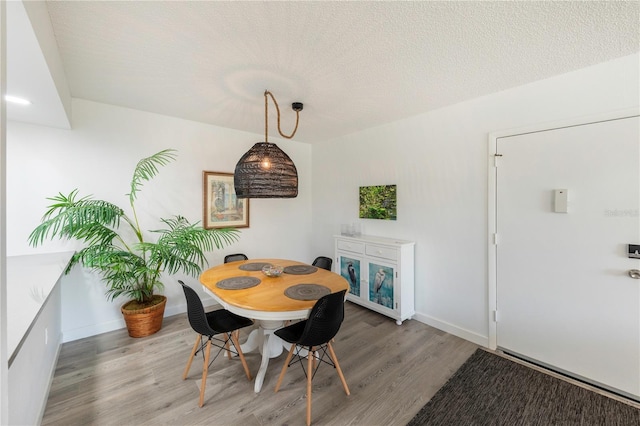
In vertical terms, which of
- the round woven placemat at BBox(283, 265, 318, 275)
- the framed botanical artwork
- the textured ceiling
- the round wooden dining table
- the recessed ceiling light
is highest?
the textured ceiling

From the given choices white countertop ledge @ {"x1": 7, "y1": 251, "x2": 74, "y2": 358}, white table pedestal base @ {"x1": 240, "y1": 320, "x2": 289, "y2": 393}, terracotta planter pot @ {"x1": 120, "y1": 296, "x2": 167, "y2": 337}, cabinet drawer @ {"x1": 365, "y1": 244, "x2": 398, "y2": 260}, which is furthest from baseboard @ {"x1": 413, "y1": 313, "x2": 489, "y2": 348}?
white countertop ledge @ {"x1": 7, "y1": 251, "x2": 74, "y2": 358}

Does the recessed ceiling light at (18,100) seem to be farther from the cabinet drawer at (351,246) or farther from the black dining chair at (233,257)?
the cabinet drawer at (351,246)

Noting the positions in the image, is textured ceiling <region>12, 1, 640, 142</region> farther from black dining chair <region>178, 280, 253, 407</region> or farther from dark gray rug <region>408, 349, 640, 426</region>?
dark gray rug <region>408, 349, 640, 426</region>

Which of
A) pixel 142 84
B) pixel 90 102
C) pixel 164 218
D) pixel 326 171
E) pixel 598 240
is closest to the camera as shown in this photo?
pixel 598 240

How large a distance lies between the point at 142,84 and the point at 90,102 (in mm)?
893

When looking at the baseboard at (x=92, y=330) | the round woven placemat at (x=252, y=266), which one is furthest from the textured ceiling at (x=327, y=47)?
the baseboard at (x=92, y=330)

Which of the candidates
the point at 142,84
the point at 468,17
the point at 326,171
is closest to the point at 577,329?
the point at 468,17

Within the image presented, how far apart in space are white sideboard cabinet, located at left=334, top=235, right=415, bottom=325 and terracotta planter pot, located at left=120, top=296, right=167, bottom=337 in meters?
2.31

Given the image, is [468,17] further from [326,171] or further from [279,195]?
[326,171]

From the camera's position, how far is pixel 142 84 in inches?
93.4

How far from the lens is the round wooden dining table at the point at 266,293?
5.78 ft

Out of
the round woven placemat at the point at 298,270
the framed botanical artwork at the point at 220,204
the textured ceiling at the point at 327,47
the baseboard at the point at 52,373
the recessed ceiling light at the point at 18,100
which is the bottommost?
the baseboard at the point at 52,373

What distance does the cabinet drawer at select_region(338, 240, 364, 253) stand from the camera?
3486 millimetres

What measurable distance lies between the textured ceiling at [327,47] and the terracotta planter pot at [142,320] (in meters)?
2.20
